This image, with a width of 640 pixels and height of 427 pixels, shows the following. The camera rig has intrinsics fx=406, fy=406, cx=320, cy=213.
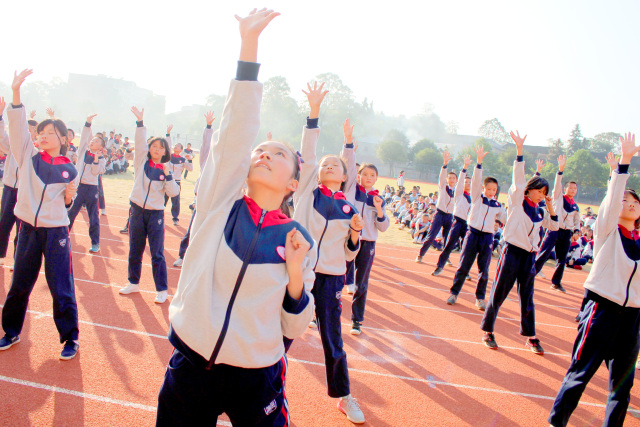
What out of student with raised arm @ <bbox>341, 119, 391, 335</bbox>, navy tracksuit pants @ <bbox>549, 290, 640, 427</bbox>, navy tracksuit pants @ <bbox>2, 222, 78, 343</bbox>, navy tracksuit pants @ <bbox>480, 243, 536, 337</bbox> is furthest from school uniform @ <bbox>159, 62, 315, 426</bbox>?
navy tracksuit pants @ <bbox>480, 243, 536, 337</bbox>

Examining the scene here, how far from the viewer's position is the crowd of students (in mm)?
1751

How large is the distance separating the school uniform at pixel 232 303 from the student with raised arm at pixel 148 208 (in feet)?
13.6

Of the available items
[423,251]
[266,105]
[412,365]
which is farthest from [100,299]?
[266,105]

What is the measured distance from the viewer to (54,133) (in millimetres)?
3836

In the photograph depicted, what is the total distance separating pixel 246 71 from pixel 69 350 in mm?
3485

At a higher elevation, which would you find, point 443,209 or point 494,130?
point 494,130

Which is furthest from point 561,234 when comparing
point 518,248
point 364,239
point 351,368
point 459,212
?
point 351,368

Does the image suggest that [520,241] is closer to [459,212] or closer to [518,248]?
[518,248]

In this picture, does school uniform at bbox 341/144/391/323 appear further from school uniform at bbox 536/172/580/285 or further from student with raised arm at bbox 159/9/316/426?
school uniform at bbox 536/172/580/285

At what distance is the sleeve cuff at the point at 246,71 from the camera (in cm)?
180

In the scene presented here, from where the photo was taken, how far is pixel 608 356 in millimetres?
3355

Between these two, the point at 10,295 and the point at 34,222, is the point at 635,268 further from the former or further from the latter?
the point at 10,295

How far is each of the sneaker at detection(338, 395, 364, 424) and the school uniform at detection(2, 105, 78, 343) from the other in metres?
2.65

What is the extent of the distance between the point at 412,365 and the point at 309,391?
4.88ft
